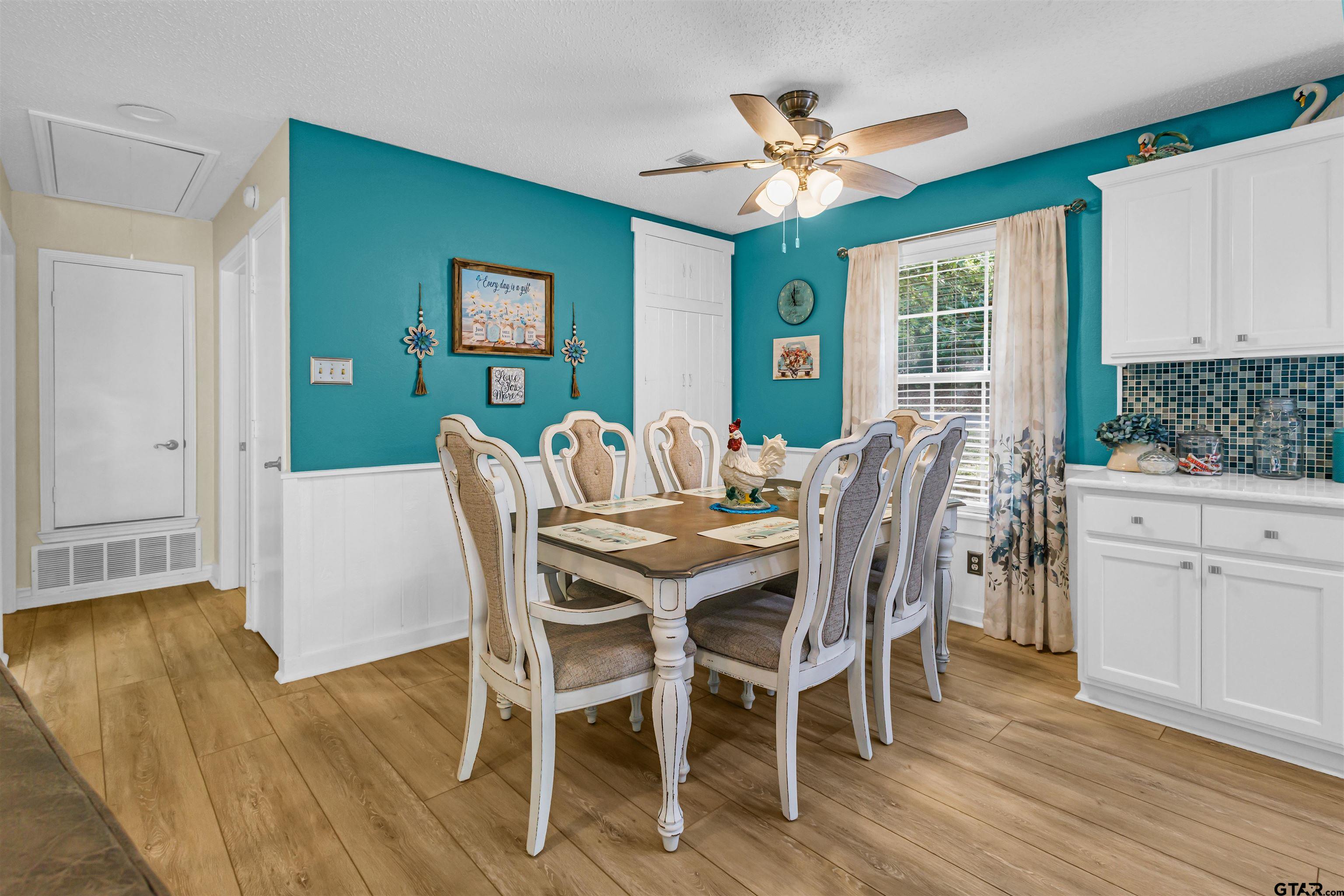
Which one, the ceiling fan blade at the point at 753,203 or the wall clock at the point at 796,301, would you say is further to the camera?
the wall clock at the point at 796,301

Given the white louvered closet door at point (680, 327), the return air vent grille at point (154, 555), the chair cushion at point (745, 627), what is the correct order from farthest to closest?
the white louvered closet door at point (680, 327)
the return air vent grille at point (154, 555)
the chair cushion at point (745, 627)

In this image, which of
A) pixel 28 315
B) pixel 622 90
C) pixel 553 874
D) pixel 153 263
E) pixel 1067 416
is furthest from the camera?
pixel 153 263

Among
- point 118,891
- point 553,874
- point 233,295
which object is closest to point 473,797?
point 553,874

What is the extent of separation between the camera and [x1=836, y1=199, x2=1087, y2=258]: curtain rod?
323cm

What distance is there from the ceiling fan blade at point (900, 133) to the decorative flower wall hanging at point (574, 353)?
201 centimetres

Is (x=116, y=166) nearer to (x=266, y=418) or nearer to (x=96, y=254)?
(x=96, y=254)

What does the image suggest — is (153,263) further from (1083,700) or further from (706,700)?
(1083,700)

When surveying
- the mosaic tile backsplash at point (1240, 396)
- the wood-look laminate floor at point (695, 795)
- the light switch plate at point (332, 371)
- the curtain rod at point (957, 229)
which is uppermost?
the curtain rod at point (957, 229)

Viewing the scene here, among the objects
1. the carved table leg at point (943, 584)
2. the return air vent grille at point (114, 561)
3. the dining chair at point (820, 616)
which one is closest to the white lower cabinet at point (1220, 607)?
the carved table leg at point (943, 584)

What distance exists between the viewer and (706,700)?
2.74m

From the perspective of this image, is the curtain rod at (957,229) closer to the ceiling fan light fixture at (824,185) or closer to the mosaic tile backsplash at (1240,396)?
Answer: the mosaic tile backsplash at (1240,396)

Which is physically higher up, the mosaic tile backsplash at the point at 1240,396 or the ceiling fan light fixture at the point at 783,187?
the ceiling fan light fixture at the point at 783,187

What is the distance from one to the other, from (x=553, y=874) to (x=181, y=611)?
3.37m

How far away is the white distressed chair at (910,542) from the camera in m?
2.25
